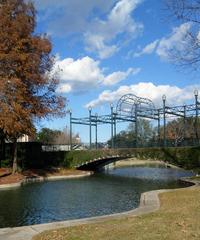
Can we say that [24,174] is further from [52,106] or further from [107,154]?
[107,154]

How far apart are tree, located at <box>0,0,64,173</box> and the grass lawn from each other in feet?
65.7

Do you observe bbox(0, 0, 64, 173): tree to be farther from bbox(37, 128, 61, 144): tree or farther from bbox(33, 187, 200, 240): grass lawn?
bbox(37, 128, 61, 144): tree

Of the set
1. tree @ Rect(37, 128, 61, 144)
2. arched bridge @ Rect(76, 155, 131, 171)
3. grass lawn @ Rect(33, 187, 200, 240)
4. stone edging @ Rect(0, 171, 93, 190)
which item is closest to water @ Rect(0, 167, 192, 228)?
stone edging @ Rect(0, 171, 93, 190)

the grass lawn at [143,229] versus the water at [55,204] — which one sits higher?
the grass lawn at [143,229]

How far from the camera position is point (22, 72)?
34094 mm

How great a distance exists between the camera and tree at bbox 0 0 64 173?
31938 mm

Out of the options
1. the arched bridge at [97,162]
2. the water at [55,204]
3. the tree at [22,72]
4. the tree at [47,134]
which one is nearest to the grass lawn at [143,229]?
the water at [55,204]

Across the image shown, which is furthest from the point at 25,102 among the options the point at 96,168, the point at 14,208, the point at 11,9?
the point at 96,168

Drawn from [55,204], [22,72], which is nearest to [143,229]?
[55,204]

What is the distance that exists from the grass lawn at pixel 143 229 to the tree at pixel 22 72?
20.0 m

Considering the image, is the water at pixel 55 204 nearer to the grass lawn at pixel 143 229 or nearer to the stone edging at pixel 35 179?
the stone edging at pixel 35 179

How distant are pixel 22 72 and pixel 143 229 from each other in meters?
25.0

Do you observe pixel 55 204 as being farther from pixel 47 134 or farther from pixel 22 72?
pixel 47 134

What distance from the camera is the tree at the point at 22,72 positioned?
3194 cm
